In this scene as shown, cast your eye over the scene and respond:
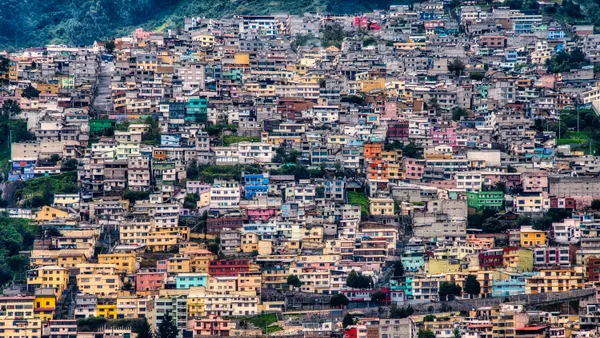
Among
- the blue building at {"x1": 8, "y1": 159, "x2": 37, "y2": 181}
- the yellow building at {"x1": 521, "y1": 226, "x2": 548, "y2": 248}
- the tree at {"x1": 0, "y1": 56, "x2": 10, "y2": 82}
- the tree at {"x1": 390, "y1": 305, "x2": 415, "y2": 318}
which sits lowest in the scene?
the tree at {"x1": 390, "y1": 305, "x2": 415, "y2": 318}

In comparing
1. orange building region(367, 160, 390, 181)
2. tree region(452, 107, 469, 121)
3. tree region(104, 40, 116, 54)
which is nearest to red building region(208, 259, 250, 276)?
orange building region(367, 160, 390, 181)

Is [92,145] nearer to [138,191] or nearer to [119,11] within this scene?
[138,191]

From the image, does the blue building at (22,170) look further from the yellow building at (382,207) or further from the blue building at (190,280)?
the yellow building at (382,207)

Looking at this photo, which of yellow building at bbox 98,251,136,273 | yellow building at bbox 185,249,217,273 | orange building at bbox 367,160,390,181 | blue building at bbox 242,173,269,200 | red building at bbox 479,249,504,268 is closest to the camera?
red building at bbox 479,249,504,268

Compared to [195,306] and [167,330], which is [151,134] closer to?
[195,306]

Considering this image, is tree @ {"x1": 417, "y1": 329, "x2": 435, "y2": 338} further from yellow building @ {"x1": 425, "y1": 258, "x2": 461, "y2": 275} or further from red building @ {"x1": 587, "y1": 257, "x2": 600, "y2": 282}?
red building @ {"x1": 587, "y1": 257, "x2": 600, "y2": 282}

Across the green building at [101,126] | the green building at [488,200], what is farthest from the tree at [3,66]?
the green building at [488,200]
